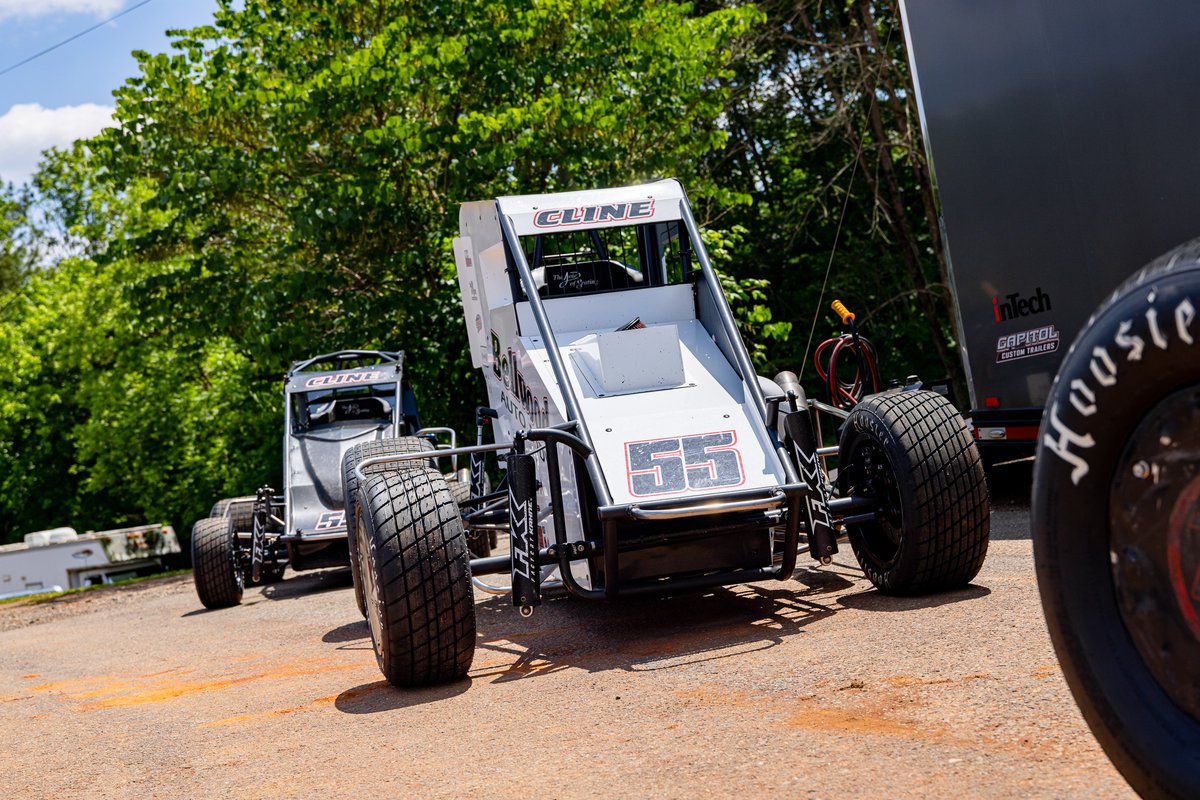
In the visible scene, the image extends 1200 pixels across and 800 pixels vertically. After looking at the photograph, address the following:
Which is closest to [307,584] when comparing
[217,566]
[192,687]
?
[217,566]

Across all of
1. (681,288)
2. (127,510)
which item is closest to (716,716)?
(681,288)

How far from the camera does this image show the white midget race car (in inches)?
217

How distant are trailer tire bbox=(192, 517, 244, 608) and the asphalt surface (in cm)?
370

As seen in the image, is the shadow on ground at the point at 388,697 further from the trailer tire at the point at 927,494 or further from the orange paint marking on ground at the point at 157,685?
the trailer tire at the point at 927,494

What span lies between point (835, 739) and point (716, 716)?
62 cm

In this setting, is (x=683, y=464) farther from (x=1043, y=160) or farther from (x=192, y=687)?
(x=1043, y=160)

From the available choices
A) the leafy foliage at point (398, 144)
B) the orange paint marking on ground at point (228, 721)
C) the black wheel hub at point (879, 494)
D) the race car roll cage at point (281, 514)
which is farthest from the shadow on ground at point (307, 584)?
the black wheel hub at point (879, 494)

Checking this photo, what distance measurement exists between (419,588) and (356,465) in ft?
5.43

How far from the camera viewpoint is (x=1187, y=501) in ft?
7.20

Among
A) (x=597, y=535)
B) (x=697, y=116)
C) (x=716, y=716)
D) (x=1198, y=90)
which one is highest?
(x=697, y=116)

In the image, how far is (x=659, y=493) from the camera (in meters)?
5.84

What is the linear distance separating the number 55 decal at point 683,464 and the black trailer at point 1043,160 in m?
3.57

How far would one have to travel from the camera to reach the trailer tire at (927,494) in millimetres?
5902

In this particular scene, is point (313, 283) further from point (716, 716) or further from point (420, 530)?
point (716, 716)
